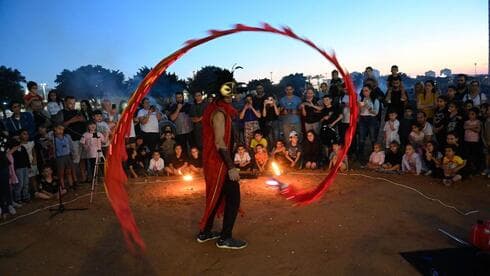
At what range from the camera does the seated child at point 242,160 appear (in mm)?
9094

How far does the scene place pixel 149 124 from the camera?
9531mm

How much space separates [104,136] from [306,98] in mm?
5009

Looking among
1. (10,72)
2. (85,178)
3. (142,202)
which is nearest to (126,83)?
(10,72)

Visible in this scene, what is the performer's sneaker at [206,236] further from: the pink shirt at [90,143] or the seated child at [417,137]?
the seated child at [417,137]

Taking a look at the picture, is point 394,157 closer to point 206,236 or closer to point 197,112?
point 197,112

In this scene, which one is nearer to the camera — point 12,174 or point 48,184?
point 12,174

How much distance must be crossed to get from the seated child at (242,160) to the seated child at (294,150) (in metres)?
1.05

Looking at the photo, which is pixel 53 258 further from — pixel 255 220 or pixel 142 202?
pixel 255 220

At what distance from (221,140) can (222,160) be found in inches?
10.3

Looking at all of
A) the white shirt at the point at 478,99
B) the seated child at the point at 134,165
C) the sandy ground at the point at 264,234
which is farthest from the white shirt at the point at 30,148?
the white shirt at the point at 478,99

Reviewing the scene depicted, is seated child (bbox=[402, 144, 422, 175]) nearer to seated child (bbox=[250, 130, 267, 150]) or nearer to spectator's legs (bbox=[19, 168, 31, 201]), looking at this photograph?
seated child (bbox=[250, 130, 267, 150])

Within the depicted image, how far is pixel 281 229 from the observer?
210 inches

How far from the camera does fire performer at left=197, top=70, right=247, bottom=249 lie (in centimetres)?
445

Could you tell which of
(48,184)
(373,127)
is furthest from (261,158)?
(48,184)
